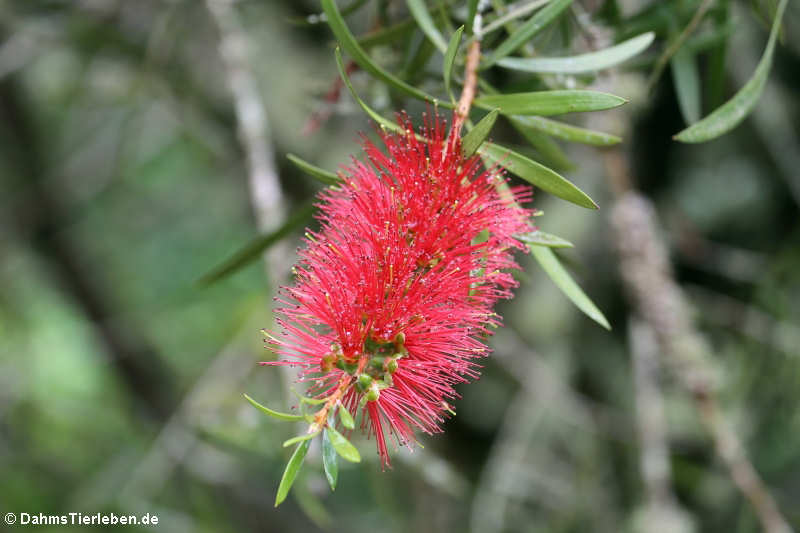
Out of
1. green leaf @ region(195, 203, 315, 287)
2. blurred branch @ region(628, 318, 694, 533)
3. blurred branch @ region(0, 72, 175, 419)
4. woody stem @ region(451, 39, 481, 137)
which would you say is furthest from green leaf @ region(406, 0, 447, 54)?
blurred branch @ region(0, 72, 175, 419)

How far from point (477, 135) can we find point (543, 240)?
0.49ft

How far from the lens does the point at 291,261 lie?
155 centimetres

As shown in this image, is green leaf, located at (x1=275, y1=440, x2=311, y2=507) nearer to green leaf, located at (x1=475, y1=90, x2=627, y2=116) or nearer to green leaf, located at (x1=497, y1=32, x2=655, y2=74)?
green leaf, located at (x1=475, y1=90, x2=627, y2=116)

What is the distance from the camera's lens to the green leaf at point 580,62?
77 centimetres

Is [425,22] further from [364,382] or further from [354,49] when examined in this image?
[364,382]

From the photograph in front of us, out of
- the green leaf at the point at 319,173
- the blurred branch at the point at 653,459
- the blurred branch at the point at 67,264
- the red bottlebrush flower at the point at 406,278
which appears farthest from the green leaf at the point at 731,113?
the blurred branch at the point at 67,264

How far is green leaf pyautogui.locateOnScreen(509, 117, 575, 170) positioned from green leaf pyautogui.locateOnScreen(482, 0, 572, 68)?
78 millimetres

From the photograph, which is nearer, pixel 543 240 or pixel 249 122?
pixel 543 240

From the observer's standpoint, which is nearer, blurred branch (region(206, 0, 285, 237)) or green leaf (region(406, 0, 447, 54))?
green leaf (region(406, 0, 447, 54))

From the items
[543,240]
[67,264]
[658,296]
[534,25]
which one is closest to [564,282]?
[543,240]

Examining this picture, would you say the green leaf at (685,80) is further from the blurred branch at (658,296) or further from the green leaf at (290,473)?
the green leaf at (290,473)

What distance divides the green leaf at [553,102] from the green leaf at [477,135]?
0.11 ft

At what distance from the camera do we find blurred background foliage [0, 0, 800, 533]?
74.6 inches

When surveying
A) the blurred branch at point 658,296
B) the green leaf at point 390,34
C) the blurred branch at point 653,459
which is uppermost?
the green leaf at point 390,34
